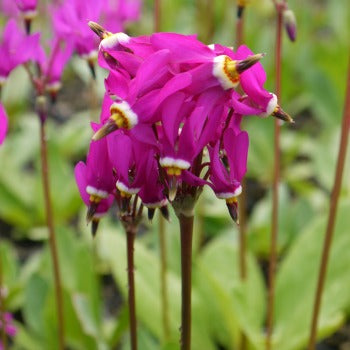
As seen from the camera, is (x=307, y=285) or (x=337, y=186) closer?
(x=337, y=186)

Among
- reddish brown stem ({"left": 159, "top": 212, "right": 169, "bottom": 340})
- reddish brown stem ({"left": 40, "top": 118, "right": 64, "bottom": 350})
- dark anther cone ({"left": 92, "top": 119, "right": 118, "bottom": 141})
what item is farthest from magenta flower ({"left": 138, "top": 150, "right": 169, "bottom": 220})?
reddish brown stem ({"left": 159, "top": 212, "right": 169, "bottom": 340})

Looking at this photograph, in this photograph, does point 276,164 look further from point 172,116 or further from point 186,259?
point 172,116

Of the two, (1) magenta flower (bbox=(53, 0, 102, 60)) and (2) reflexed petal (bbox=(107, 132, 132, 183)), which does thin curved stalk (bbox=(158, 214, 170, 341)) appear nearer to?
(1) magenta flower (bbox=(53, 0, 102, 60))

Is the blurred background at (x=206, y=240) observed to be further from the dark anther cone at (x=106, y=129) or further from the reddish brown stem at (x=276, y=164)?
the dark anther cone at (x=106, y=129)

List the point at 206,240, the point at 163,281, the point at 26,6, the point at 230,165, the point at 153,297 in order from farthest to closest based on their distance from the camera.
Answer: the point at 206,240, the point at 153,297, the point at 163,281, the point at 26,6, the point at 230,165

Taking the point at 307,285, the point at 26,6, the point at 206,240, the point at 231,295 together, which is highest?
the point at 26,6

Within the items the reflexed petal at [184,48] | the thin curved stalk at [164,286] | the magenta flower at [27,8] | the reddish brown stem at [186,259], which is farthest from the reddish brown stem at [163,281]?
the reflexed petal at [184,48]

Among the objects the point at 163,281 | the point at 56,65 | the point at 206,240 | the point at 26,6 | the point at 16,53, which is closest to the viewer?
the point at 16,53

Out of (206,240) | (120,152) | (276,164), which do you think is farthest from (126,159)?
(206,240)

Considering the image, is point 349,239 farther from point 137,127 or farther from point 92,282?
point 137,127

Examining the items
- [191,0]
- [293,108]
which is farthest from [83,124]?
[191,0]
